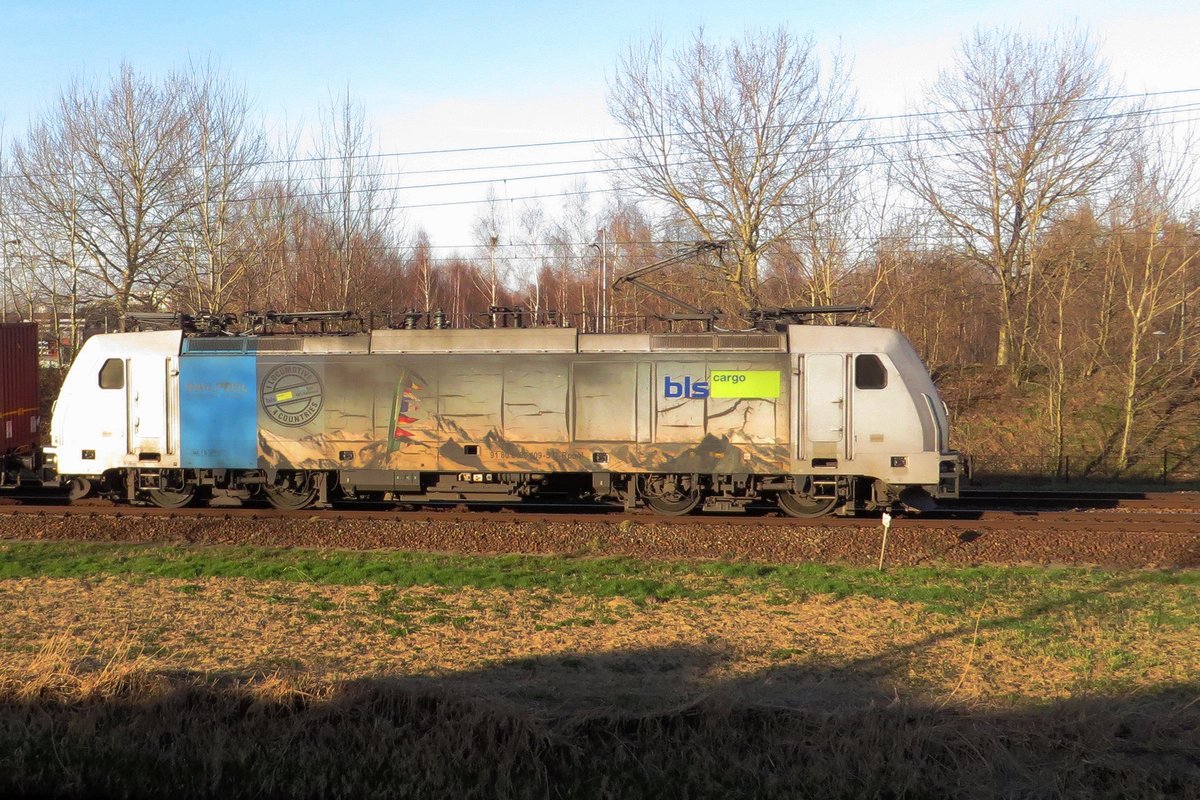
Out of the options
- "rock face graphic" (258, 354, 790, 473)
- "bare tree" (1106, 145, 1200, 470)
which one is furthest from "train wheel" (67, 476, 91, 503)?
"bare tree" (1106, 145, 1200, 470)

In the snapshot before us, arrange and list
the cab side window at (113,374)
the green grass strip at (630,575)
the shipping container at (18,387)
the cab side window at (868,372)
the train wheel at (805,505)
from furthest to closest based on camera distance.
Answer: the shipping container at (18,387)
the cab side window at (113,374)
the train wheel at (805,505)
the cab side window at (868,372)
the green grass strip at (630,575)

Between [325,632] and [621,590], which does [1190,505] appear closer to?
[621,590]

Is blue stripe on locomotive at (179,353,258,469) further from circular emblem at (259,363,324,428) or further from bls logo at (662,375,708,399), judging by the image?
bls logo at (662,375,708,399)

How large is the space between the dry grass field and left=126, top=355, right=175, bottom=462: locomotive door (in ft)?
16.1

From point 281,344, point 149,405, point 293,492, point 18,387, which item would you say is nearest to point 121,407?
point 149,405

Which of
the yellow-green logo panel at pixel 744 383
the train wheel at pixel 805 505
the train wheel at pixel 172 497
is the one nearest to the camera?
the yellow-green logo panel at pixel 744 383

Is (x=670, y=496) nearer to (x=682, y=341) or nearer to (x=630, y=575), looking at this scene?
(x=682, y=341)

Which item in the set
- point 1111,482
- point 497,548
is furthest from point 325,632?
point 1111,482

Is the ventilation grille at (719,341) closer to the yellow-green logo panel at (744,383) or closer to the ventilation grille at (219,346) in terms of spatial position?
the yellow-green logo panel at (744,383)

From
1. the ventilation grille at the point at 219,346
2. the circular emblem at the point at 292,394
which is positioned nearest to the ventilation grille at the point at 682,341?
the circular emblem at the point at 292,394

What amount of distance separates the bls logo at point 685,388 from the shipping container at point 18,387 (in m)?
14.0

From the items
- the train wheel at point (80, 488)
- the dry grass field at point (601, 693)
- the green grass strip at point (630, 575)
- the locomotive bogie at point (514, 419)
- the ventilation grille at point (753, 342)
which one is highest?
the ventilation grille at point (753, 342)

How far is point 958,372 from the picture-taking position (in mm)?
30906

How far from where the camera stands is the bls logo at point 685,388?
14.2 metres
